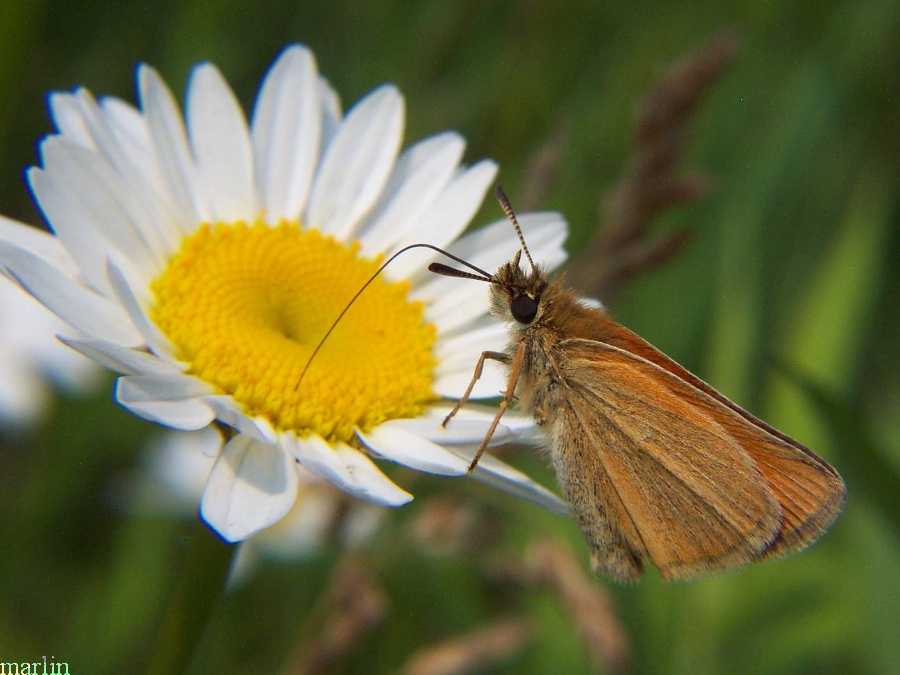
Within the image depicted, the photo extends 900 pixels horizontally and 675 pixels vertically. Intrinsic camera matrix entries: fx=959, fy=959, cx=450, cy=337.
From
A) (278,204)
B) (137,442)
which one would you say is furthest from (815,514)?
(137,442)

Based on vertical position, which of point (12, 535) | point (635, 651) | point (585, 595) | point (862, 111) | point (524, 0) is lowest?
point (635, 651)

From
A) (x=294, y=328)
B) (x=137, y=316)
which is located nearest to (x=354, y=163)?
(x=294, y=328)

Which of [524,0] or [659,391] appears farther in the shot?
[524,0]

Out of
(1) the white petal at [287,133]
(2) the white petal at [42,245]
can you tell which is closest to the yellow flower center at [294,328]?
Result: (1) the white petal at [287,133]

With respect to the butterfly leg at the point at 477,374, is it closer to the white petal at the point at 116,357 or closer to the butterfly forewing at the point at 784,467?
the butterfly forewing at the point at 784,467

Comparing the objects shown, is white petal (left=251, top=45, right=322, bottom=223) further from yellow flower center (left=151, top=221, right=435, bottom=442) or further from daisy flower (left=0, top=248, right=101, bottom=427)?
daisy flower (left=0, top=248, right=101, bottom=427)

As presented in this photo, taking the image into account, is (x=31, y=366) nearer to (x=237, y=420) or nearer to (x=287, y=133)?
(x=287, y=133)

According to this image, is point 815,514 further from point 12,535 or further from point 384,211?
point 12,535
